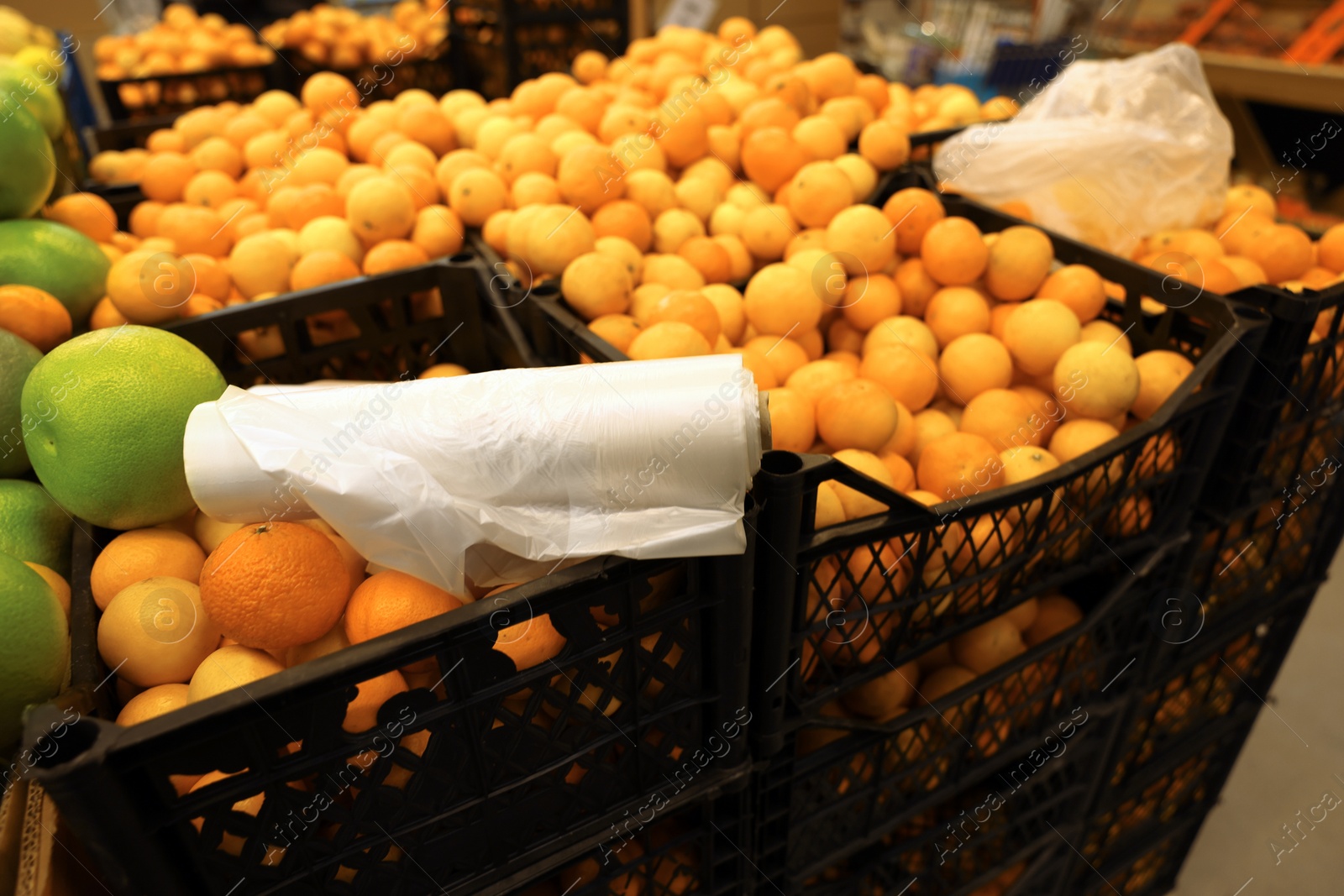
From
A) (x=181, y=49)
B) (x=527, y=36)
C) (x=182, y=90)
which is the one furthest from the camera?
(x=181, y=49)

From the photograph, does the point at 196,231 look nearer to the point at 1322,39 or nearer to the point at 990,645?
the point at 990,645

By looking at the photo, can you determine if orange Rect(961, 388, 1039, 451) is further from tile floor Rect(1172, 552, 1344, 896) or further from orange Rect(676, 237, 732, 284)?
tile floor Rect(1172, 552, 1344, 896)

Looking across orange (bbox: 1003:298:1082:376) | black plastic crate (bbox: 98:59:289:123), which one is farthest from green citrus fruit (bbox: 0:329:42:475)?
black plastic crate (bbox: 98:59:289:123)

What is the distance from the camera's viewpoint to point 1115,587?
37.9 inches

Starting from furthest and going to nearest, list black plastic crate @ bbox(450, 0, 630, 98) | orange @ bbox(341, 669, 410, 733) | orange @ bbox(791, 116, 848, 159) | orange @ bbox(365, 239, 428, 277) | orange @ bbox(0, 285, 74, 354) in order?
black plastic crate @ bbox(450, 0, 630, 98), orange @ bbox(791, 116, 848, 159), orange @ bbox(365, 239, 428, 277), orange @ bbox(0, 285, 74, 354), orange @ bbox(341, 669, 410, 733)

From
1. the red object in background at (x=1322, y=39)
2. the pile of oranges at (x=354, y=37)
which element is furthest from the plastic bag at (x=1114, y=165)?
the pile of oranges at (x=354, y=37)

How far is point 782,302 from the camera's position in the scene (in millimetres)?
1084

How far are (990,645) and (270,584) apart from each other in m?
0.83

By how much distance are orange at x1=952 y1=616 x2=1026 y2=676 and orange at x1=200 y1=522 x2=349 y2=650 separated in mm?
755

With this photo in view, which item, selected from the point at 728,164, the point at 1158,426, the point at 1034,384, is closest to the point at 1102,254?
the point at 1034,384

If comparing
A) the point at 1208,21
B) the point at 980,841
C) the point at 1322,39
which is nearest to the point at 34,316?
the point at 980,841

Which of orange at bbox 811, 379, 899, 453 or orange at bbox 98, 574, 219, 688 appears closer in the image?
orange at bbox 98, 574, 219, 688

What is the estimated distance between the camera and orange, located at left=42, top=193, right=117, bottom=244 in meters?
1.16

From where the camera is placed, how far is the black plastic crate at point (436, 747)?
1.64 ft
